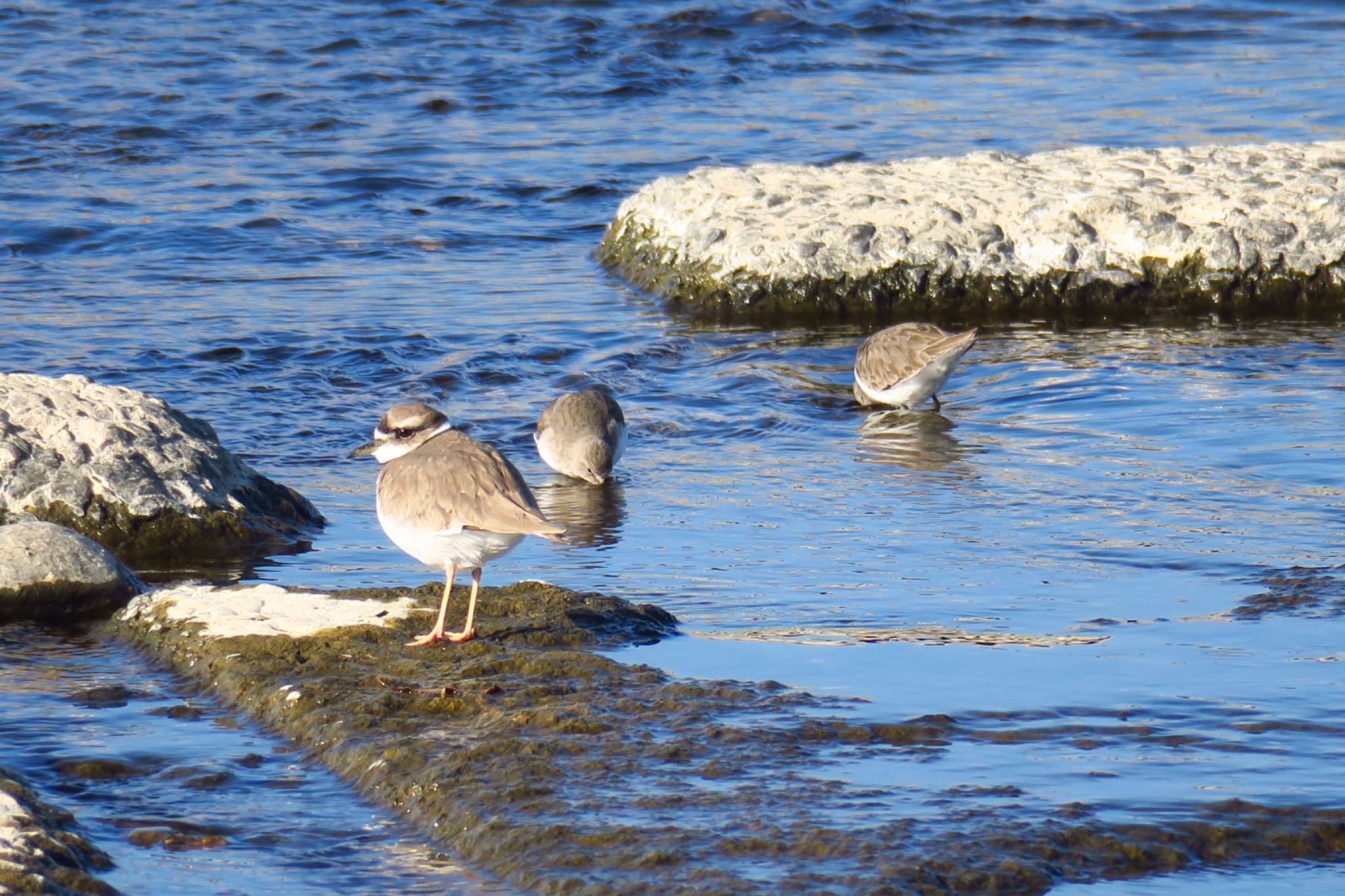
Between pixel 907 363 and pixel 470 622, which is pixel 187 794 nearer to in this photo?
pixel 470 622

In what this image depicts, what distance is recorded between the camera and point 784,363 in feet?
37.6


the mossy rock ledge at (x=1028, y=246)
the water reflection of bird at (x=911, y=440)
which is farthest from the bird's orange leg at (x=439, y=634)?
the mossy rock ledge at (x=1028, y=246)

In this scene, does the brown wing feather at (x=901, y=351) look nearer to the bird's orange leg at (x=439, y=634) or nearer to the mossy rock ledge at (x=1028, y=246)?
the mossy rock ledge at (x=1028, y=246)

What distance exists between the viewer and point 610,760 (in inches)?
193

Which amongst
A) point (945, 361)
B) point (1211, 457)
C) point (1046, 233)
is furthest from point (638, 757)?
point (1046, 233)

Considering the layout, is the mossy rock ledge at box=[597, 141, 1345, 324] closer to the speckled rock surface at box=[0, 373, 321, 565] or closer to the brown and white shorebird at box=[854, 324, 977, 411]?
the brown and white shorebird at box=[854, 324, 977, 411]

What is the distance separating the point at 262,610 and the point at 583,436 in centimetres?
300

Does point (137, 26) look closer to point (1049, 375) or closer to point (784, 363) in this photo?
point (784, 363)

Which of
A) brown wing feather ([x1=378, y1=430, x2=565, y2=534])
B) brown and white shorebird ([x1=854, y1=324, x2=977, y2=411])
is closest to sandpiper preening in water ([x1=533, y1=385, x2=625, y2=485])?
brown and white shorebird ([x1=854, y1=324, x2=977, y2=411])

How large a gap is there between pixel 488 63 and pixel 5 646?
14.8m

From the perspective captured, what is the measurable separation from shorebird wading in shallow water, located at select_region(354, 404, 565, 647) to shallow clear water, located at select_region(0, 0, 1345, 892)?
649 millimetres

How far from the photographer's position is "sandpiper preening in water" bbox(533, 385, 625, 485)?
351 inches

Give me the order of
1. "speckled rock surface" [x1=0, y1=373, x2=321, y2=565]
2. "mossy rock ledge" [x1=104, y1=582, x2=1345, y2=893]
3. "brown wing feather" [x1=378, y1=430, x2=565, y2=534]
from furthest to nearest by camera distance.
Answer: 1. "speckled rock surface" [x1=0, y1=373, x2=321, y2=565]
2. "brown wing feather" [x1=378, y1=430, x2=565, y2=534]
3. "mossy rock ledge" [x1=104, y1=582, x2=1345, y2=893]

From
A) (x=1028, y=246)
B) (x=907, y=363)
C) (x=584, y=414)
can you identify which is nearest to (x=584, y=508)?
(x=584, y=414)
